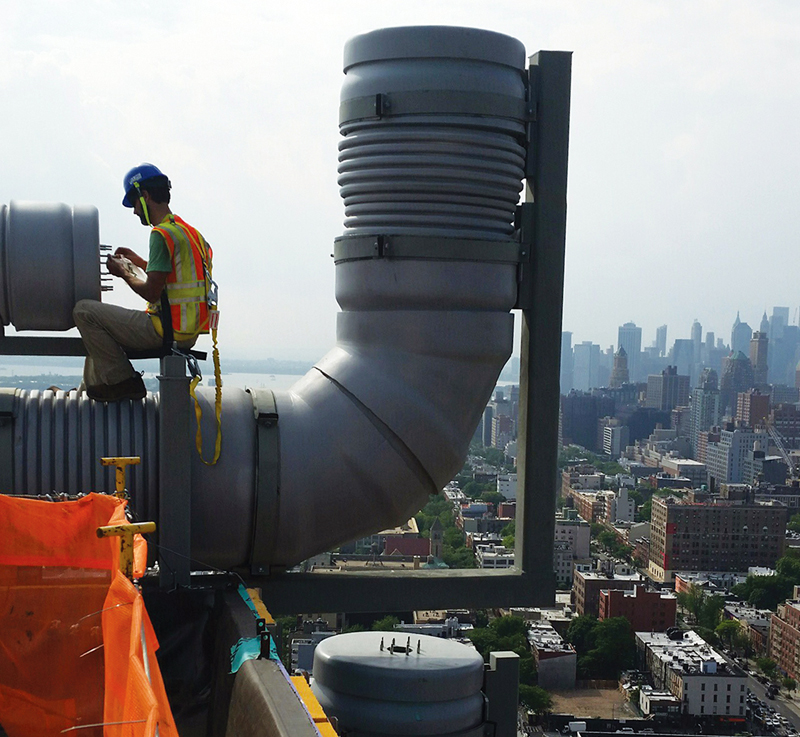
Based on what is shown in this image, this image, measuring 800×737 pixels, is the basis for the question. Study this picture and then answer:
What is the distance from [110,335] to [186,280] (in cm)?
48

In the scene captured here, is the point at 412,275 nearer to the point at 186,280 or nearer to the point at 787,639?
the point at 186,280

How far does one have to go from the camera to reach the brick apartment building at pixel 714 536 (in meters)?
81.2

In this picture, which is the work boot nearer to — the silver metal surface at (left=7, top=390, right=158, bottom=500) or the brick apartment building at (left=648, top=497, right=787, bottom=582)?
the silver metal surface at (left=7, top=390, right=158, bottom=500)

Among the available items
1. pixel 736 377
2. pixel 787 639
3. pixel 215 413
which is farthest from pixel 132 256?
pixel 736 377

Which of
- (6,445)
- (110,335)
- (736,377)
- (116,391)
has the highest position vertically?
(110,335)

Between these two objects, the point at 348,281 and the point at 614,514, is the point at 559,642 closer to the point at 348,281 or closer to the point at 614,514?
the point at 614,514

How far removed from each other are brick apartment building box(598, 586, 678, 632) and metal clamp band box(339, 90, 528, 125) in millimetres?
60049

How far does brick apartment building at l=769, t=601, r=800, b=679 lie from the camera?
197 ft

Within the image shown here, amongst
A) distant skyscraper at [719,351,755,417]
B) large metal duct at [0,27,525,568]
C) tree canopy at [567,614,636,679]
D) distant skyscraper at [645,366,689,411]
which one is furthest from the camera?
distant skyscraper at [645,366,689,411]

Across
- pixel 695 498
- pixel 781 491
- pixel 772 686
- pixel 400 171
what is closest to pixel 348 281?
pixel 400 171

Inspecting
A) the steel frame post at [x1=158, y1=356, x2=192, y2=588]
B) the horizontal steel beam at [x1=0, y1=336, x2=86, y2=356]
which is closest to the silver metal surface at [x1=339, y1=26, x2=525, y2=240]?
the steel frame post at [x1=158, y1=356, x2=192, y2=588]

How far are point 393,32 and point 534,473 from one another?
2601 mm

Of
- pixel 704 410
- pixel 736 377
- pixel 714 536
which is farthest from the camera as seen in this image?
pixel 736 377

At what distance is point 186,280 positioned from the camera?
219 inches
